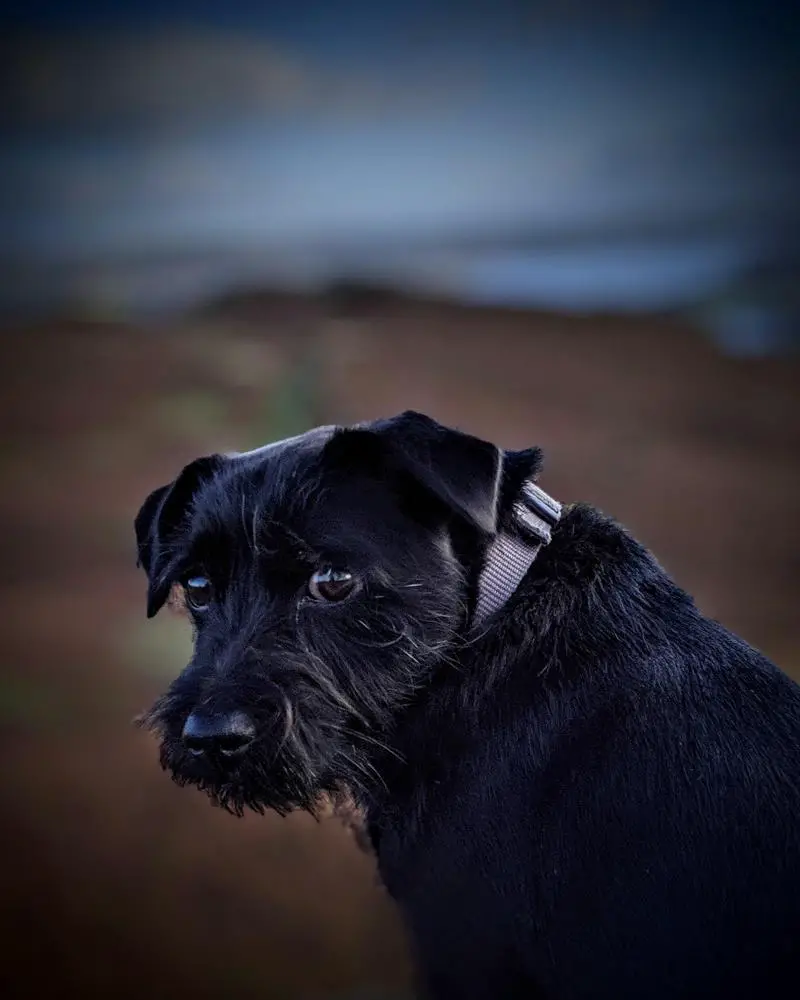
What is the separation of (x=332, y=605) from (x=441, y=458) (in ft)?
1.33

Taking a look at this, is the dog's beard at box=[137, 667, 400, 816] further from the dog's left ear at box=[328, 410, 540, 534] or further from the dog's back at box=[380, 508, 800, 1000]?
the dog's left ear at box=[328, 410, 540, 534]

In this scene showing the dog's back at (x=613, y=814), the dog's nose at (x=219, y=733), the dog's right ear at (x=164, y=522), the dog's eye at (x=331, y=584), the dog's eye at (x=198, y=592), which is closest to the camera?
the dog's back at (x=613, y=814)

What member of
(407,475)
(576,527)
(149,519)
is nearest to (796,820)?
(576,527)

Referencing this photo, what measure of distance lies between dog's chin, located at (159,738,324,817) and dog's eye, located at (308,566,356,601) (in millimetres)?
354

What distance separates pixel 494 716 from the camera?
7.00 feet

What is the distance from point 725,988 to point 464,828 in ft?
1.85

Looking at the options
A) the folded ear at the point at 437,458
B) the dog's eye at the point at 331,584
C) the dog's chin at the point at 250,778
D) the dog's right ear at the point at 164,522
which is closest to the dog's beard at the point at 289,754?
the dog's chin at the point at 250,778

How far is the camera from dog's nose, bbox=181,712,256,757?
2.08m

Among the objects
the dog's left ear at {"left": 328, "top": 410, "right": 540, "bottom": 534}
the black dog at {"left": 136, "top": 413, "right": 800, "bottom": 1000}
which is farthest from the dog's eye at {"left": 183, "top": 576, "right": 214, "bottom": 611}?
the dog's left ear at {"left": 328, "top": 410, "right": 540, "bottom": 534}

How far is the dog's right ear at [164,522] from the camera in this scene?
101 inches

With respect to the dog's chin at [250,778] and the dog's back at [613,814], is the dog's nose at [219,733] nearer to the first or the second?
the dog's chin at [250,778]

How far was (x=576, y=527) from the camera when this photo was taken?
235 cm

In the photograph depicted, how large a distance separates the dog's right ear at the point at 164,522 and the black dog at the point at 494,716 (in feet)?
0.41

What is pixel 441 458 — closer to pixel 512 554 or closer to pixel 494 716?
pixel 512 554
